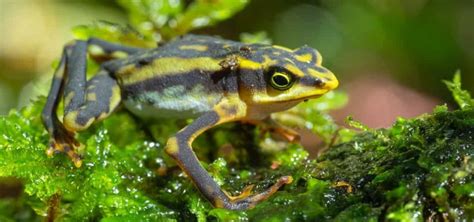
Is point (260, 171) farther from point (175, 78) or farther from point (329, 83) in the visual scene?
point (175, 78)

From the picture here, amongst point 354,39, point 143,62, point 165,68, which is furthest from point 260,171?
point 354,39

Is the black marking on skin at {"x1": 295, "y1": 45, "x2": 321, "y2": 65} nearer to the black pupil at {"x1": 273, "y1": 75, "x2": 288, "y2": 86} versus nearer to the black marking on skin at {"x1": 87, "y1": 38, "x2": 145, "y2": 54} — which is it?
the black pupil at {"x1": 273, "y1": 75, "x2": 288, "y2": 86}

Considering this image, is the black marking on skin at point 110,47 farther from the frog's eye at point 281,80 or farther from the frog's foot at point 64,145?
the frog's eye at point 281,80

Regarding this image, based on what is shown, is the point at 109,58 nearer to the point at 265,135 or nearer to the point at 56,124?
the point at 56,124

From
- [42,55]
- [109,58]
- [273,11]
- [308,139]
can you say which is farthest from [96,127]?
[273,11]

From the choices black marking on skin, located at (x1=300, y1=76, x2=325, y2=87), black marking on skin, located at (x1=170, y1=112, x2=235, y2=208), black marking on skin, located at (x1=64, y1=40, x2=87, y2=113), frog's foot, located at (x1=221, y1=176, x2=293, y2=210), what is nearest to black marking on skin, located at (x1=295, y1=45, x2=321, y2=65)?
black marking on skin, located at (x1=300, y1=76, x2=325, y2=87)
